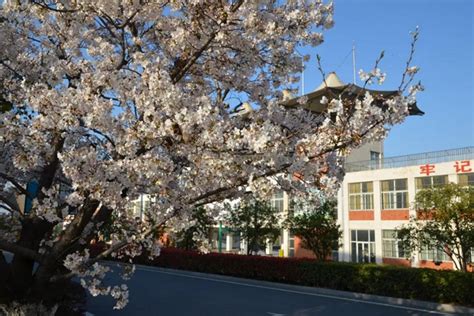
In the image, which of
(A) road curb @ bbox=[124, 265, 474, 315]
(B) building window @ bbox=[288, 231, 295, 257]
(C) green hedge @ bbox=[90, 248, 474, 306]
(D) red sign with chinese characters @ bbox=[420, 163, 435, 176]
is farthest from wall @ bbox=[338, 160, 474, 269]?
(A) road curb @ bbox=[124, 265, 474, 315]

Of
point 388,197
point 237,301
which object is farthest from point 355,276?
point 388,197

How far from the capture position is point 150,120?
5219 mm

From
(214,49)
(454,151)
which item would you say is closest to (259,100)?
(214,49)

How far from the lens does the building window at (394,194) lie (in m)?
35.1

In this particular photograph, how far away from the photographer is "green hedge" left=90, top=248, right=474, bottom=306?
14688 millimetres

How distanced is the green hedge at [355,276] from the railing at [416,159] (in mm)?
11511

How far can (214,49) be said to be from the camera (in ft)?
23.3

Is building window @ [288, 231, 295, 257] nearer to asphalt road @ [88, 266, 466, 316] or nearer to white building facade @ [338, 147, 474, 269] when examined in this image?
white building facade @ [338, 147, 474, 269]

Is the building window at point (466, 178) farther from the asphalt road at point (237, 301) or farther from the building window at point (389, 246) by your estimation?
the asphalt road at point (237, 301)

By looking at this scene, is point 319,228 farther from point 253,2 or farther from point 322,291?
point 253,2

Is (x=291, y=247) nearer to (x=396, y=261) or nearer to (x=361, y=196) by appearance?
(x=361, y=196)

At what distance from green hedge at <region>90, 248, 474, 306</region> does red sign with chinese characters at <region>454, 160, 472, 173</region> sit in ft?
55.3

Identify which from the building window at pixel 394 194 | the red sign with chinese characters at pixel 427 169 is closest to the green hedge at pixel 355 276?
the building window at pixel 394 194

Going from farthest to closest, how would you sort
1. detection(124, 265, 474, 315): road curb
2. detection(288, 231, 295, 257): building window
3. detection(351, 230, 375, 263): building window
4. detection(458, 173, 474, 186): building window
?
detection(288, 231, 295, 257): building window, detection(351, 230, 375, 263): building window, detection(458, 173, 474, 186): building window, detection(124, 265, 474, 315): road curb
